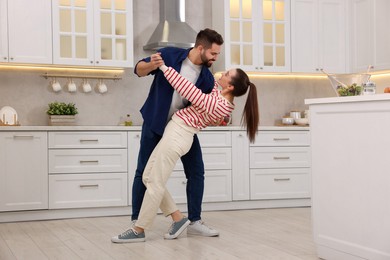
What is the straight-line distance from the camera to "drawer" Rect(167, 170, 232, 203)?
210 inches

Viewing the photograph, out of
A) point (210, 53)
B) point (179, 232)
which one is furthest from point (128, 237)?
point (210, 53)

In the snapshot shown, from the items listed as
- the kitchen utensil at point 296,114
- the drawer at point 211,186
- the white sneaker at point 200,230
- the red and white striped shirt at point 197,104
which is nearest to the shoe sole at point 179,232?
the white sneaker at point 200,230

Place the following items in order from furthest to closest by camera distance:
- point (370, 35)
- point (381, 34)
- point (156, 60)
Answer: point (370, 35), point (381, 34), point (156, 60)

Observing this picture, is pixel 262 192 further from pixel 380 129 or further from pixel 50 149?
pixel 380 129

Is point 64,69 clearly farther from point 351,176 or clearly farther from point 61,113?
point 351,176

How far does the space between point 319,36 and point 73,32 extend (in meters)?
2.39

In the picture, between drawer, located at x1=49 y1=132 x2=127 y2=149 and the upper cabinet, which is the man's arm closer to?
drawer, located at x1=49 y1=132 x2=127 y2=149

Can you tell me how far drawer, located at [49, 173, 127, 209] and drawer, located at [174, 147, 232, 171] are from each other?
72 centimetres

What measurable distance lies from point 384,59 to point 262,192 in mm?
1692

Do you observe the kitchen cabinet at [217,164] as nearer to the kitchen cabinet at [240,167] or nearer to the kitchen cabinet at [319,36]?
the kitchen cabinet at [240,167]

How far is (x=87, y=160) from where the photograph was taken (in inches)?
200

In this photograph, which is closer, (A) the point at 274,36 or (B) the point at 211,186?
(B) the point at 211,186

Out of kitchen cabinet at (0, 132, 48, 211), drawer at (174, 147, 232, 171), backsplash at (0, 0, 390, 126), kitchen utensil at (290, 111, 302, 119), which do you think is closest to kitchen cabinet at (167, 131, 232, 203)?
drawer at (174, 147, 232, 171)

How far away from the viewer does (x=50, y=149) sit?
16.3 ft
